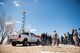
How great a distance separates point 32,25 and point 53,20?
31.3 inches

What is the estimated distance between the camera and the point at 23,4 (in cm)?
673

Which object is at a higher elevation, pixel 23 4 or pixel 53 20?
pixel 23 4

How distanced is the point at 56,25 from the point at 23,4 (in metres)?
1.49

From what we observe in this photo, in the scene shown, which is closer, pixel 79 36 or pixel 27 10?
pixel 27 10

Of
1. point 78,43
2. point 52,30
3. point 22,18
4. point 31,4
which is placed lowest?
point 78,43

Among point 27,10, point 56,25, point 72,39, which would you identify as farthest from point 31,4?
point 72,39

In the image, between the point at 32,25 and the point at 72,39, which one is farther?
the point at 72,39

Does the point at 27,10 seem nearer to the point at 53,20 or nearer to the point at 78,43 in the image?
the point at 53,20

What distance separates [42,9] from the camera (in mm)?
6707

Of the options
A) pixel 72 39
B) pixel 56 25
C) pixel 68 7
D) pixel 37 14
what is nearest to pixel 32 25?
pixel 37 14

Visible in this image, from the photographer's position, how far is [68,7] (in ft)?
21.9

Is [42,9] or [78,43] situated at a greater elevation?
[42,9]

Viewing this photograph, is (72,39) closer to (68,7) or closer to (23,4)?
(68,7)

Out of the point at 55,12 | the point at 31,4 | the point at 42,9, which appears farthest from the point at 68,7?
the point at 31,4
